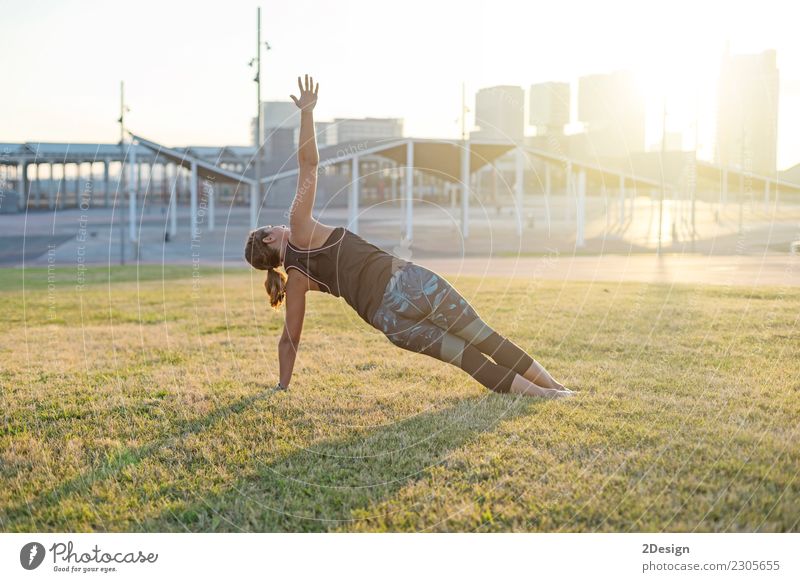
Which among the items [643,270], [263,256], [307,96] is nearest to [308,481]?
[263,256]

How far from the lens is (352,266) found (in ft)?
21.6

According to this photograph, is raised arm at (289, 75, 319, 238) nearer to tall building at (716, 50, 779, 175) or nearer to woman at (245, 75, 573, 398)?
woman at (245, 75, 573, 398)

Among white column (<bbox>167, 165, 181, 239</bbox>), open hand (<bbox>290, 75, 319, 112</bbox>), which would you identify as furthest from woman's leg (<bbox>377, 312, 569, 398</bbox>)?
white column (<bbox>167, 165, 181, 239</bbox>)

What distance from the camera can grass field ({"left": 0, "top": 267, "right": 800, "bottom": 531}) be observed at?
185 inches

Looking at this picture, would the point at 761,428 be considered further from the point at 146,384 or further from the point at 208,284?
the point at 208,284

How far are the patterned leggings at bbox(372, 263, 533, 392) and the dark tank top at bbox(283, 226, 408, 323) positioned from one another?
8 cm

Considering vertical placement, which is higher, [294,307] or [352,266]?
[352,266]

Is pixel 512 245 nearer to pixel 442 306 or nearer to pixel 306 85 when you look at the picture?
pixel 442 306

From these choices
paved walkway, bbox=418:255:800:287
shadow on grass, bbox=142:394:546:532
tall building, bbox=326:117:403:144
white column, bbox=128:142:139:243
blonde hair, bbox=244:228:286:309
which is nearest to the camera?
shadow on grass, bbox=142:394:546:532

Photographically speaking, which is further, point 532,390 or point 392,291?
point 532,390

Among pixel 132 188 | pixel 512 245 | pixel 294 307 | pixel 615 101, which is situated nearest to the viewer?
pixel 294 307

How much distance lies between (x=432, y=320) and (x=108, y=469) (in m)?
2.51

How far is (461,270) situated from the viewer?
23.0 meters

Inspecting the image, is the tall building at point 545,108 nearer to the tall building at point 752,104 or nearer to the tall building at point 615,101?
the tall building at point 615,101
